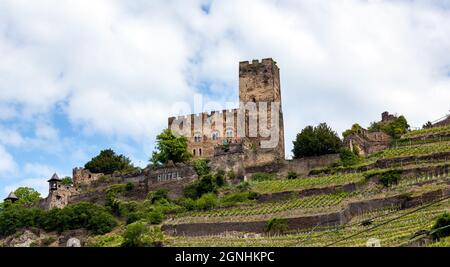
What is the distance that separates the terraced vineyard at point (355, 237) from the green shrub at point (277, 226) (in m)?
0.50

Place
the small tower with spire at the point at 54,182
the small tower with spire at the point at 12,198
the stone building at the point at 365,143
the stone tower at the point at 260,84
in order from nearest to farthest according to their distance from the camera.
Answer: the stone building at the point at 365,143
the small tower with spire at the point at 54,182
the stone tower at the point at 260,84
the small tower with spire at the point at 12,198

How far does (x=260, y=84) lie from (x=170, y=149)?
30.7 feet

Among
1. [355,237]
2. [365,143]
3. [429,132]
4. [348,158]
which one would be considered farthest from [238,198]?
[429,132]

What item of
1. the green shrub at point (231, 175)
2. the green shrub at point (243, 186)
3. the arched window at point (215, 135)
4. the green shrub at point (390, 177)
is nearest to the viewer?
the green shrub at point (390, 177)

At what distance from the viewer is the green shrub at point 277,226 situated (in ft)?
113

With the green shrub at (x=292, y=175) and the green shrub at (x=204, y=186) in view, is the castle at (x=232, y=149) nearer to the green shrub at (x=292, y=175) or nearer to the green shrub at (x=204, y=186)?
the green shrub at (x=292, y=175)

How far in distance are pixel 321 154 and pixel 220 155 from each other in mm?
7532

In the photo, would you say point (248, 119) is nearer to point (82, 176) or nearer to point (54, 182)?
point (82, 176)

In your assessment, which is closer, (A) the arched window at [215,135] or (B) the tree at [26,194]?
(A) the arched window at [215,135]

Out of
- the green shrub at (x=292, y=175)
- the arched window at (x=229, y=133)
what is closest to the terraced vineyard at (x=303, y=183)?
the green shrub at (x=292, y=175)

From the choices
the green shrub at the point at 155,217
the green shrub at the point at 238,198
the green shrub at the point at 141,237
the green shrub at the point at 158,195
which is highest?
the green shrub at the point at 158,195

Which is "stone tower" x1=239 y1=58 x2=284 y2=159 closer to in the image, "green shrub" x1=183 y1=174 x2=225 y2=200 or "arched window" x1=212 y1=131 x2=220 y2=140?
"arched window" x1=212 y1=131 x2=220 y2=140
